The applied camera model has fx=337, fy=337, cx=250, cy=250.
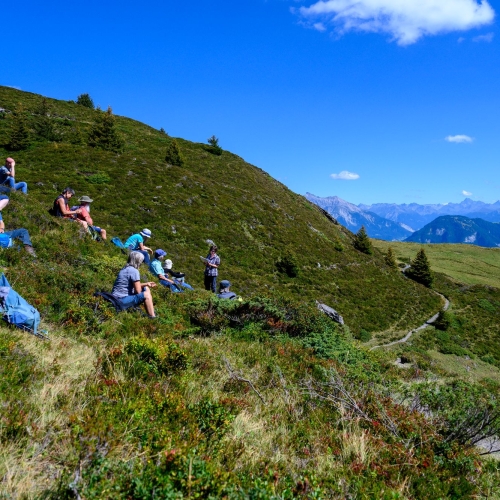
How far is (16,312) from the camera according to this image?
558cm

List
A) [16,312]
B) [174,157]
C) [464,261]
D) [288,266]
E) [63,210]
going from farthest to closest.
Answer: [464,261] → [174,157] → [288,266] → [63,210] → [16,312]

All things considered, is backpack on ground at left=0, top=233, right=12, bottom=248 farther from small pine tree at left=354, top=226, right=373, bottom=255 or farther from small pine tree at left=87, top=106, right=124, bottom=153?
small pine tree at left=354, top=226, right=373, bottom=255

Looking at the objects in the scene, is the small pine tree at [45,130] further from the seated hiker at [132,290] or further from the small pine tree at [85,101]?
the seated hiker at [132,290]

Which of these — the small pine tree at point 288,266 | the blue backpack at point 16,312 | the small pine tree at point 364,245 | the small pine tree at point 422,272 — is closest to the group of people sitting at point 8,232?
the blue backpack at point 16,312

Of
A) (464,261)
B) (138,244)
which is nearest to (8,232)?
(138,244)

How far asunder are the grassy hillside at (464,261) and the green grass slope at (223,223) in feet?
86.9

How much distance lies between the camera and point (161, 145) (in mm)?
40969

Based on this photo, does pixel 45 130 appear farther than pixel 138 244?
Yes

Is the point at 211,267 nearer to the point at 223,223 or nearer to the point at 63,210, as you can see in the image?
the point at 63,210

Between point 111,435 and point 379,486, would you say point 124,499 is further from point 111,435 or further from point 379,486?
point 379,486

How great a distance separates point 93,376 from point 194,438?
5.52ft

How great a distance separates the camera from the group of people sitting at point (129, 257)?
28.5 feet

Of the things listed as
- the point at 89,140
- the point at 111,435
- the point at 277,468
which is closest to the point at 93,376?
the point at 111,435

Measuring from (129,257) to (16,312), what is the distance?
3.61m
